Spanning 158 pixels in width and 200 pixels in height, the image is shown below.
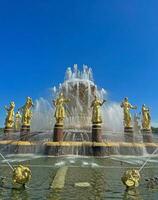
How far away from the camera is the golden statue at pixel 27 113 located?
28719 millimetres

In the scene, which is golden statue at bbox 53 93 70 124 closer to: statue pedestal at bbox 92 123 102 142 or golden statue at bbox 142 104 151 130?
statue pedestal at bbox 92 123 102 142

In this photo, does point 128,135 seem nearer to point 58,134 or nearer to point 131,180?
point 58,134

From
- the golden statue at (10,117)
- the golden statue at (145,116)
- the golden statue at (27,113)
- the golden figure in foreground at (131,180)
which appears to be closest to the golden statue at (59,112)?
the golden statue at (27,113)

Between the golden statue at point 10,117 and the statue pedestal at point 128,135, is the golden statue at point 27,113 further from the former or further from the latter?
the statue pedestal at point 128,135

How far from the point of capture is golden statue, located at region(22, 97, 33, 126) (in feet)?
94.2

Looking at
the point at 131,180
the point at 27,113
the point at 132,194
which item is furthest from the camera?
the point at 27,113

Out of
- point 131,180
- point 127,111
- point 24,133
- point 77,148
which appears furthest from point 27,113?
point 131,180

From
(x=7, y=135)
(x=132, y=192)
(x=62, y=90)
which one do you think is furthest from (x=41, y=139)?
(x=132, y=192)

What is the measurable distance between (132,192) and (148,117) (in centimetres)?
2254

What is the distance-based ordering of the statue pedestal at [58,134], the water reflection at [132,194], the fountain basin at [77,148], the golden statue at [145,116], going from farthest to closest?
the golden statue at [145,116]
the statue pedestal at [58,134]
the fountain basin at [77,148]
the water reflection at [132,194]

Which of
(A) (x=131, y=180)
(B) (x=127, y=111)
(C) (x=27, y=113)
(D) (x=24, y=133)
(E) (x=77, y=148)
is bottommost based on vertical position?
(A) (x=131, y=180)

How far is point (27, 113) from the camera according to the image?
1138 inches

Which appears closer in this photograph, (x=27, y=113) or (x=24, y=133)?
(x=24, y=133)

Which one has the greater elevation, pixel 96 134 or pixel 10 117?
pixel 10 117
